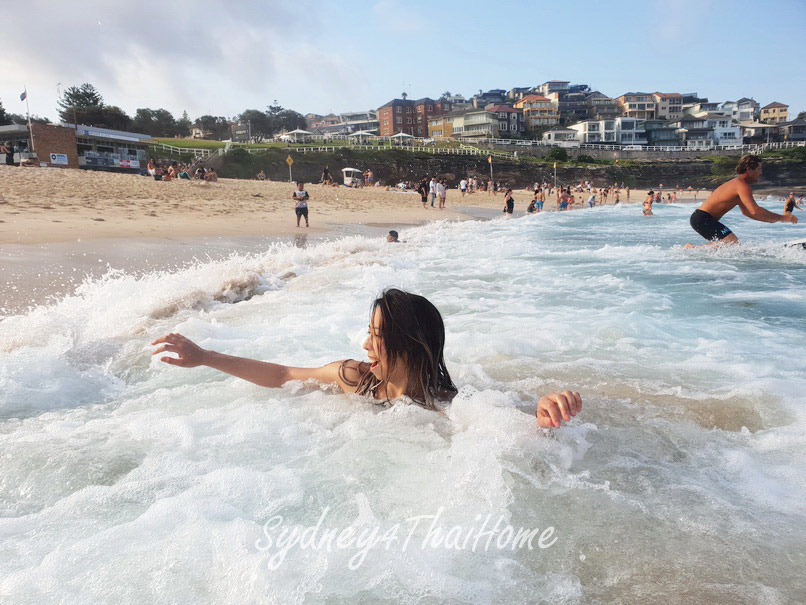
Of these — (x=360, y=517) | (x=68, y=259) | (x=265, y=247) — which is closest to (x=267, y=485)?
(x=360, y=517)

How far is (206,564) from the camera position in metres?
1.83

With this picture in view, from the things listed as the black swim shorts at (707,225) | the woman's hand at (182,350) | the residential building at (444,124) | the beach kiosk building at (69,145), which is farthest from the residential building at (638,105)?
the woman's hand at (182,350)

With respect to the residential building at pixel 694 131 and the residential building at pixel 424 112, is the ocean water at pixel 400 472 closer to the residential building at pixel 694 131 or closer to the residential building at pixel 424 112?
the residential building at pixel 694 131

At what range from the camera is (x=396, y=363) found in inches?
104

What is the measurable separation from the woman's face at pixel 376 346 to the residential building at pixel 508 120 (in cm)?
9818

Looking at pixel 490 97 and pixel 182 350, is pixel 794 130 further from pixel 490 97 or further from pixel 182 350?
pixel 182 350

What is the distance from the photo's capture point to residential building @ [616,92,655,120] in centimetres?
10425

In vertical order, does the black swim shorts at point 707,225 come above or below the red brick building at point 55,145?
below

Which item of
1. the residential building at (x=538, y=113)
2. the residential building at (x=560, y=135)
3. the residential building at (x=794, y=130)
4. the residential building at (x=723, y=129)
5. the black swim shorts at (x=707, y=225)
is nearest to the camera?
the black swim shorts at (x=707, y=225)

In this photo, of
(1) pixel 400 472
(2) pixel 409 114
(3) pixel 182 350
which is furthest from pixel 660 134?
(3) pixel 182 350

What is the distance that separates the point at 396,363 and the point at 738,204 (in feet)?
23.0

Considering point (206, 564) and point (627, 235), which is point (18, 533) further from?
point (627, 235)

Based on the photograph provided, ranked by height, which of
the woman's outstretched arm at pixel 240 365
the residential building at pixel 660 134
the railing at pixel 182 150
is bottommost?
the woman's outstretched arm at pixel 240 365

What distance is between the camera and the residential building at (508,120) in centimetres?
9700
